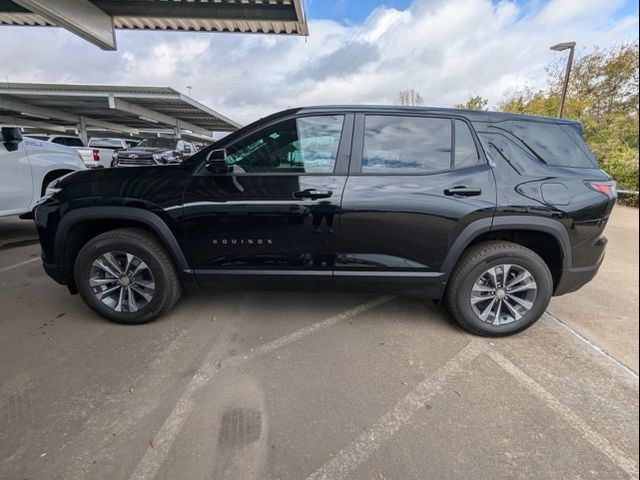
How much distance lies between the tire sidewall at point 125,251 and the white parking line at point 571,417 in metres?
2.81

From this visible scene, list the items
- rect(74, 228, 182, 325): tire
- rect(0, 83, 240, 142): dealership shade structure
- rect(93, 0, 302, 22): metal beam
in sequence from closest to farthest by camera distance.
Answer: rect(74, 228, 182, 325): tire, rect(93, 0, 302, 22): metal beam, rect(0, 83, 240, 142): dealership shade structure

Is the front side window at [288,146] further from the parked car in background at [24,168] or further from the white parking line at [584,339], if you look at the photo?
the parked car in background at [24,168]

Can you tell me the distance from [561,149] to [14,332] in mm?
4869

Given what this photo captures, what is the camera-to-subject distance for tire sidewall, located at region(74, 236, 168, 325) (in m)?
2.86

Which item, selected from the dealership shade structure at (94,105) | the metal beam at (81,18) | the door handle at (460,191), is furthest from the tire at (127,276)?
the dealership shade structure at (94,105)

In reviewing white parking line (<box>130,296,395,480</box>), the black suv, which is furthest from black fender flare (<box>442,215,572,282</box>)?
white parking line (<box>130,296,395,480</box>)

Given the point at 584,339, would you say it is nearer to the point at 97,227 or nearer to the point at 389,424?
the point at 389,424

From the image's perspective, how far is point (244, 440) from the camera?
1.90 meters

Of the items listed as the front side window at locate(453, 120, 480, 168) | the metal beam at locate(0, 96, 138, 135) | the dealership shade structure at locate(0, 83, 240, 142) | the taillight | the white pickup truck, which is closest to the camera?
the taillight

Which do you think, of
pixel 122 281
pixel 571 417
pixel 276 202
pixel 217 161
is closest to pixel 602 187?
pixel 571 417

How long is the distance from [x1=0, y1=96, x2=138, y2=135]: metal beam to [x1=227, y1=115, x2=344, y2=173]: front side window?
3046 cm

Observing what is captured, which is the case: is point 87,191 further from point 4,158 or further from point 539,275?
point 539,275

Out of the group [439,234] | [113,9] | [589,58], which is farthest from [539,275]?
[589,58]

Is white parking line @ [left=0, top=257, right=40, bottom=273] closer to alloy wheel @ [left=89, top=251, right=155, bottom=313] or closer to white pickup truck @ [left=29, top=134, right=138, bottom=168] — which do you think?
alloy wheel @ [left=89, top=251, right=155, bottom=313]
